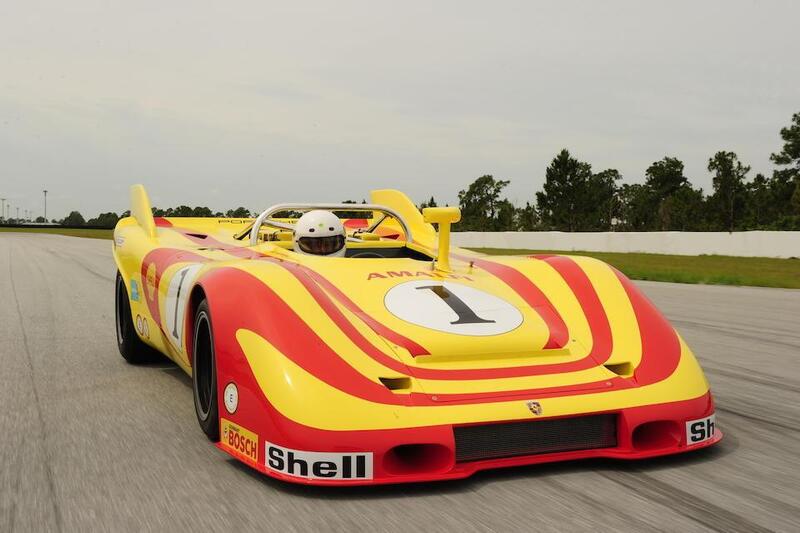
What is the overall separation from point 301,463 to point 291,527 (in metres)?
0.34

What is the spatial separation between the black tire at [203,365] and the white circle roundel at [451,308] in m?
0.85

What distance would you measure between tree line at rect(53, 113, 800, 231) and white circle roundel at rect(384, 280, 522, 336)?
168ft

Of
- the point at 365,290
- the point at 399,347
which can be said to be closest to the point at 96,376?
the point at 365,290

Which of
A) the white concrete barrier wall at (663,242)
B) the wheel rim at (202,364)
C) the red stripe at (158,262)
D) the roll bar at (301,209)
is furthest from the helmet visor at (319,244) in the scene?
the white concrete barrier wall at (663,242)

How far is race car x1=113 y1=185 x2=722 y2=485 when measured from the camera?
2906 mm

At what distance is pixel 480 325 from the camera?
3604 millimetres

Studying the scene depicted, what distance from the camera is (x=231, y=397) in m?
3.25

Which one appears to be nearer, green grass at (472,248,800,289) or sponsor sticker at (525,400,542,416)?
sponsor sticker at (525,400,542,416)

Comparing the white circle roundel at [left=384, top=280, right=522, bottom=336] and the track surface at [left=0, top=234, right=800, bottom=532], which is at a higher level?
the white circle roundel at [left=384, top=280, right=522, bottom=336]

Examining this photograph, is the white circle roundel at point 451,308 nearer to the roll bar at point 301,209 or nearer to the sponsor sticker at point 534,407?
the sponsor sticker at point 534,407

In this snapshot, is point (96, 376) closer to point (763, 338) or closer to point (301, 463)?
point (301, 463)

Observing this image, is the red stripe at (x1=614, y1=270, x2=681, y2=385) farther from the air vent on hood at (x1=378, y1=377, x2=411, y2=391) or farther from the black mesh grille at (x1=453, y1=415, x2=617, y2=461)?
the air vent on hood at (x1=378, y1=377, x2=411, y2=391)

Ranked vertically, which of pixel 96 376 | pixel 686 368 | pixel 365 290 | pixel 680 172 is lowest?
pixel 96 376

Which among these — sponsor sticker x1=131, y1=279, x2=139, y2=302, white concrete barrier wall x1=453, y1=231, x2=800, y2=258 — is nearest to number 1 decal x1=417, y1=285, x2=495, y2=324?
sponsor sticker x1=131, y1=279, x2=139, y2=302
